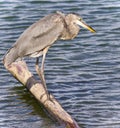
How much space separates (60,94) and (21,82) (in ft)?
2.37

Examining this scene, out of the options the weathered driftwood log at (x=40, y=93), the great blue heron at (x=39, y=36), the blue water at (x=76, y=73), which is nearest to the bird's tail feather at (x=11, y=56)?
the great blue heron at (x=39, y=36)

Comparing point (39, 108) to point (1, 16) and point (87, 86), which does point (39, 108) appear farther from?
point (1, 16)

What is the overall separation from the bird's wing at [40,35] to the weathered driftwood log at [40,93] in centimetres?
52

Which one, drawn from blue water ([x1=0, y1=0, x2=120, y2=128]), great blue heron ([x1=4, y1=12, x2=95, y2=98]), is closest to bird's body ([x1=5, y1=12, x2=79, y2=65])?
great blue heron ([x1=4, y1=12, x2=95, y2=98])

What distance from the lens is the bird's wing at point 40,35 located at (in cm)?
893

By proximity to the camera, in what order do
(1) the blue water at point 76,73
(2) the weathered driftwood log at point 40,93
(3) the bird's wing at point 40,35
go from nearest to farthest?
(2) the weathered driftwood log at point 40,93, (3) the bird's wing at point 40,35, (1) the blue water at point 76,73

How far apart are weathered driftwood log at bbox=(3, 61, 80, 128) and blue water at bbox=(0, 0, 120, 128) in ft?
0.93

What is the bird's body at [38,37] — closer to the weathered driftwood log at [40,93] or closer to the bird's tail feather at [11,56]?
the bird's tail feather at [11,56]

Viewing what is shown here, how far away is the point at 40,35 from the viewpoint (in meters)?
9.04

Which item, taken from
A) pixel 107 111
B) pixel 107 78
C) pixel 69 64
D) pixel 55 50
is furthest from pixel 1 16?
pixel 107 111

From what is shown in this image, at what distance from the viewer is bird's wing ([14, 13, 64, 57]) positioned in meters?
8.93

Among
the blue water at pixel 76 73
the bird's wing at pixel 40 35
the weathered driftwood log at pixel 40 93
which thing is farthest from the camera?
the blue water at pixel 76 73

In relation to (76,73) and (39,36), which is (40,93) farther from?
(76,73)

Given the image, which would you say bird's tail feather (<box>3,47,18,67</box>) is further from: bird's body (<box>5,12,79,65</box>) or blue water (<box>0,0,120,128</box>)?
blue water (<box>0,0,120,128</box>)
